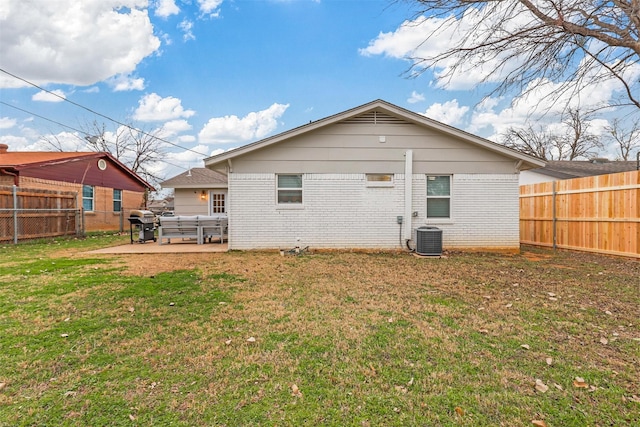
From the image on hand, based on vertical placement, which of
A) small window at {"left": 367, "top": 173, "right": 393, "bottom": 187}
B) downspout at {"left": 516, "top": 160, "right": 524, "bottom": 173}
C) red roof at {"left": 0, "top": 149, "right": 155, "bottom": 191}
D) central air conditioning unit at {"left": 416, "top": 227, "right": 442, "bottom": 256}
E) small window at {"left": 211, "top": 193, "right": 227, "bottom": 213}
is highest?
red roof at {"left": 0, "top": 149, "right": 155, "bottom": 191}

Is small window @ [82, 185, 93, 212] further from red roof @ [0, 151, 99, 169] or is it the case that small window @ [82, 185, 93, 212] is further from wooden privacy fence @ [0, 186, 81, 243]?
wooden privacy fence @ [0, 186, 81, 243]

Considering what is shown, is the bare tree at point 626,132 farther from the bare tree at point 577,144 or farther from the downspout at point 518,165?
the downspout at point 518,165

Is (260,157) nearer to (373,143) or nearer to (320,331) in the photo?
(373,143)

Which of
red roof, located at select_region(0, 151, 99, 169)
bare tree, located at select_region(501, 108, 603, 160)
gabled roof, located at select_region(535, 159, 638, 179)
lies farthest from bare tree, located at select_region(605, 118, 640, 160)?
red roof, located at select_region(0, 151, 99, 169)

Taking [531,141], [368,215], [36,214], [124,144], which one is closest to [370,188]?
[368,215]

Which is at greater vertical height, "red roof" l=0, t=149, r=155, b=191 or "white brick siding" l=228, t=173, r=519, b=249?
"red roof" l=0, t=149, r=155, b=191

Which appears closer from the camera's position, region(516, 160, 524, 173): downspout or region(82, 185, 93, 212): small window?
region(516, 160, 524, 173): downspout

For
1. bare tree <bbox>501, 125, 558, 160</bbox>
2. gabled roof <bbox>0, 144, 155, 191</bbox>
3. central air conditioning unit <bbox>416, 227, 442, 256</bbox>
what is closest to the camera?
central air conditioning unit <bbox>416, 227, 442, 256</bbox>

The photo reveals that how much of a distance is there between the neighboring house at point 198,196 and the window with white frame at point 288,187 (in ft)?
27.0

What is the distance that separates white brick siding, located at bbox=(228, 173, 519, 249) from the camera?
8977 millimetres

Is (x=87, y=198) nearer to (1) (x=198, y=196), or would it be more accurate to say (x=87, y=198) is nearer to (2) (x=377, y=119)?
(1) (x=198, y=196)

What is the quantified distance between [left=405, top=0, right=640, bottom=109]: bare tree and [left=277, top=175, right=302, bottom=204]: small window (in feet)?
14.9

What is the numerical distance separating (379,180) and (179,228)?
7077 millimetres

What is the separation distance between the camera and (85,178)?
643 inches
